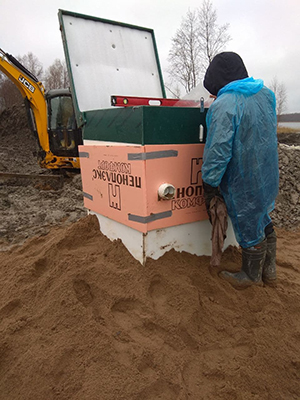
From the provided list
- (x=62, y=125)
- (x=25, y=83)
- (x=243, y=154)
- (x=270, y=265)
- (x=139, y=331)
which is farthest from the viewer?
(x=62, y=125)

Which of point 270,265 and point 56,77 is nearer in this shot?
point 270,265

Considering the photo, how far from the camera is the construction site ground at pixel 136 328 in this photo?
1816 mm

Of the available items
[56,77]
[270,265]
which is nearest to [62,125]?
[270,265]

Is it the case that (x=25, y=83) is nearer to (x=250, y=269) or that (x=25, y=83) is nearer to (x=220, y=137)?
(x=220, y=137)

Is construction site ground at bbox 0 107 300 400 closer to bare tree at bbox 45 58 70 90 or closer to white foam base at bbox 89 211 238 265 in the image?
white foam base at bbox 89 211 238 265

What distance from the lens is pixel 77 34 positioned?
11.1ft

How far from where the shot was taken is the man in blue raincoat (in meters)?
2.21

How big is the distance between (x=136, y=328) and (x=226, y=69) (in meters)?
2.00

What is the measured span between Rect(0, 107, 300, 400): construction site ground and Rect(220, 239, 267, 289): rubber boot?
0.06 m

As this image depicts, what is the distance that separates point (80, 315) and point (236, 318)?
1129mm

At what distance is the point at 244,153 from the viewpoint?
226 centimetres

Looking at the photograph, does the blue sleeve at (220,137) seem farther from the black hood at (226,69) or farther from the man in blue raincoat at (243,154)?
the black hood at (226,69)

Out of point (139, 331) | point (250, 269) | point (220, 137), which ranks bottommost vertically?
point (139, 331)

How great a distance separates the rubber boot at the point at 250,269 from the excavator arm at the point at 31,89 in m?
7.40
